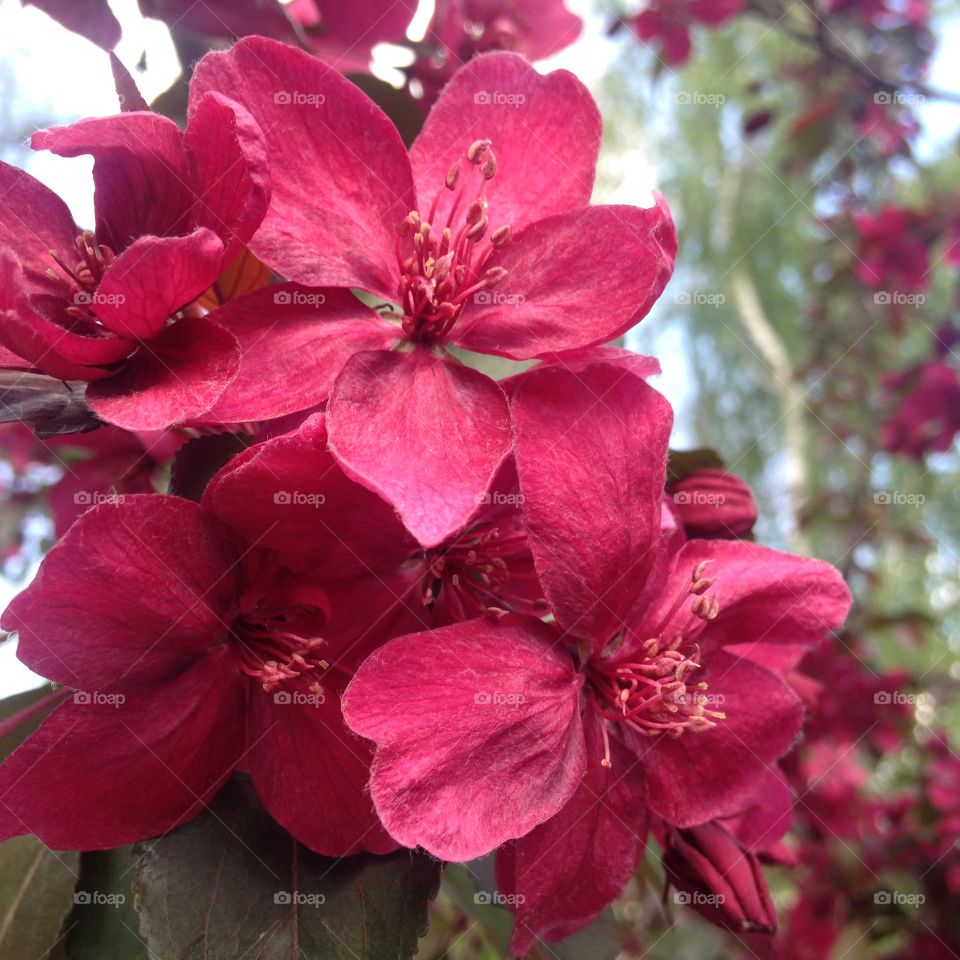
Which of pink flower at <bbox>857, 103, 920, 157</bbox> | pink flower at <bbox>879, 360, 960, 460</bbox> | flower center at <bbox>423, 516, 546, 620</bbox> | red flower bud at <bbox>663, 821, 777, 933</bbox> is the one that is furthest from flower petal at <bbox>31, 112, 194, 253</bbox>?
pink flower at <bbox>857, 103, 920, 157</bbox>

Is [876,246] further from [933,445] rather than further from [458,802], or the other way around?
[458,802]

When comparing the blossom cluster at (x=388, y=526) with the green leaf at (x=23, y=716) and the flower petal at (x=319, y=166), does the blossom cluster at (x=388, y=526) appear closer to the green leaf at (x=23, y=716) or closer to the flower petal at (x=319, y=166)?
the flower petal at (x=319, y=166)

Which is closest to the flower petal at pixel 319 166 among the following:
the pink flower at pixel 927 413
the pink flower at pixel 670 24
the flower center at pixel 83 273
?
the flower center at pixel 83 273

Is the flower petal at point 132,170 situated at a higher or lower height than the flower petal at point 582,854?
higher

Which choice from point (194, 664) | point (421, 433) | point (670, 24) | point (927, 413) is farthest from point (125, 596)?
point (927, 413)

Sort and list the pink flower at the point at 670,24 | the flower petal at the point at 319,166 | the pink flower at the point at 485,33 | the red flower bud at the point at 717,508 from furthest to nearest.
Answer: the pink flower at the point at 670,24, the pink flower at the point at 485,33, the red flower bud at the point at 717,508, the flower petal at the point at 319,166

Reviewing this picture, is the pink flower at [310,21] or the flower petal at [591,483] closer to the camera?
the flower petal at [591,483]

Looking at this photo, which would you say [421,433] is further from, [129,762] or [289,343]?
[129,762]
